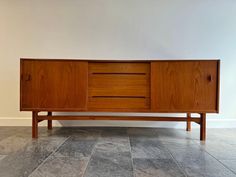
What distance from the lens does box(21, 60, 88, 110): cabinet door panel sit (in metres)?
1.76

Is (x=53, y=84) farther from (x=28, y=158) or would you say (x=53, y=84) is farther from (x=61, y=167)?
(x=61, y=167)

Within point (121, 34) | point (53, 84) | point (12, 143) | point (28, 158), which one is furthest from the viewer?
point (121, 34)

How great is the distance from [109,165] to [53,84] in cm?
93

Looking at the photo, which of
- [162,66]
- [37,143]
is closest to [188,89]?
[162,66]

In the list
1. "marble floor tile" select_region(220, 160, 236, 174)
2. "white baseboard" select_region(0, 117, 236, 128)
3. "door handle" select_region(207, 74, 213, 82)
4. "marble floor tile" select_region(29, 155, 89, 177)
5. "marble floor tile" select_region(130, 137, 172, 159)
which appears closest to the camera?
"marble floor tile" select_region(29, 155, 89, 177)

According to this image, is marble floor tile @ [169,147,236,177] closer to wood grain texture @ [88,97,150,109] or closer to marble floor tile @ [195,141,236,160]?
marble floor tile @ [195,141,236,160]

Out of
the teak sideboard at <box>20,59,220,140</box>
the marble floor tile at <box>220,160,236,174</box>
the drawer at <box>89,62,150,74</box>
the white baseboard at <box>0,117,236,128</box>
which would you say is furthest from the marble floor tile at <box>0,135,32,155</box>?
the marble floor tile at <box>220,160,236,174</box>

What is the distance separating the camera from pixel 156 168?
1156 mm

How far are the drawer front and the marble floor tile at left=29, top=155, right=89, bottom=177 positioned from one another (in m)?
0.60

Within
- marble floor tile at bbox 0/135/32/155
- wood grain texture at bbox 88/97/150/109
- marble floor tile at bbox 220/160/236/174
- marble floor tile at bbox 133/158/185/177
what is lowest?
marble floor tile at bbox 0/135/32/155

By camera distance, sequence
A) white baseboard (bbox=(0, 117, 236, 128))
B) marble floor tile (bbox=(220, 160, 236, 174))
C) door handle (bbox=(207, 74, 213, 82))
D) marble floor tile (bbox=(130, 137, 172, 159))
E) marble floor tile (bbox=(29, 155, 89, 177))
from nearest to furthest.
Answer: marble floor tile (bbox=(29, 155, 89, 177)) → marble floor tile (bbox=(220, 160, 236, 174)) → marble floor tile (bbox=(130, 137, 172, 159)) → door handle (bbox=(207, 74, 213, 82)) → white baseboard (bbox=(0, 117, 236, 128))

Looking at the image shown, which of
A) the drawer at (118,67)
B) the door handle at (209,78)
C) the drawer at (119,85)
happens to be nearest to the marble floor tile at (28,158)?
the drawer at (119,85)

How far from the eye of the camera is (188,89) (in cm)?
175

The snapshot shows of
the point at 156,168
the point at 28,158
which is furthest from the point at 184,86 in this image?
the point at 28,158
